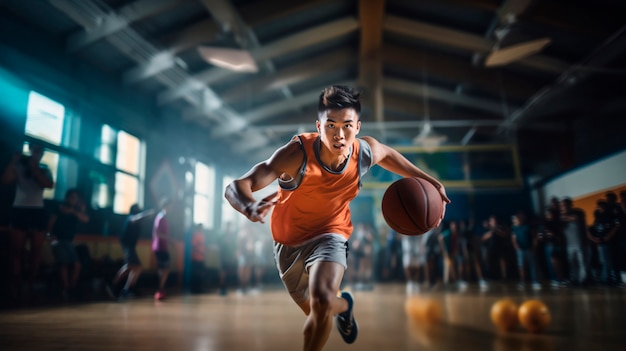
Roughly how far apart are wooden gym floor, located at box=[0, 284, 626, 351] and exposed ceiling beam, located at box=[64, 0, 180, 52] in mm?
3029

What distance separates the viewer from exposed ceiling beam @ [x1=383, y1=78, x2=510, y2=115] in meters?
7.81

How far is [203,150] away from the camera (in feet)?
18.6

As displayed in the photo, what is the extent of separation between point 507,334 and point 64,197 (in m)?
4.24

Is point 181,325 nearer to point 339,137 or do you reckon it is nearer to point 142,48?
point 339,137

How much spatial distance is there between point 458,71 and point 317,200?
612 cm

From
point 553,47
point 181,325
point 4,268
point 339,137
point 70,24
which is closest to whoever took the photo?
point 339,137

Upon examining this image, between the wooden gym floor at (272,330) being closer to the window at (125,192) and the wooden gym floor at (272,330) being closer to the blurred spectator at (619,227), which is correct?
the blurred spectator at (619,227)

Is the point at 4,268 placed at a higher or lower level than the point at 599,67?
lower

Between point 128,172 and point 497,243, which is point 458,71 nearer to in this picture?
point 497,243

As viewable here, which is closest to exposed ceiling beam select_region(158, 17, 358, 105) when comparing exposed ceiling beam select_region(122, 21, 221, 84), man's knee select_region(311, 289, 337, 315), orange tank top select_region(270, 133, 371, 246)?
exposed ceiling beam select_region(122, 21, 221, 84)

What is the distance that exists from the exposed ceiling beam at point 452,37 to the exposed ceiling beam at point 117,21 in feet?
10.1

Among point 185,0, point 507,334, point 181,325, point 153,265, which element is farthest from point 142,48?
point 507,334

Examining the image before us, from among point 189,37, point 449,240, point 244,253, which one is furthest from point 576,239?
point 189,37

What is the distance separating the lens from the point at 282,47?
5934 millimetres
